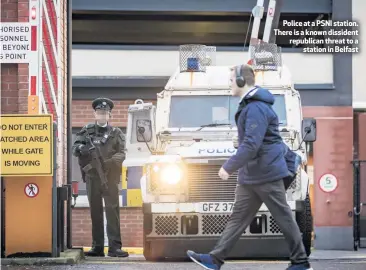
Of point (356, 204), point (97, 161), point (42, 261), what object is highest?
point (97, 161)

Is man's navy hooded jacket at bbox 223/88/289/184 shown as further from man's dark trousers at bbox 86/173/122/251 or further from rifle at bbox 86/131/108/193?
man's dark trousers at bbox 86/173/122/251

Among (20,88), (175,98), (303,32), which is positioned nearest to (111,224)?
(175,98)

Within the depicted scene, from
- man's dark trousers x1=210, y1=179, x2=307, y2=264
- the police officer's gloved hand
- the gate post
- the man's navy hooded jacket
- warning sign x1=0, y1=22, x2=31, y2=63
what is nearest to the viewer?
the man's navy hooded jacket

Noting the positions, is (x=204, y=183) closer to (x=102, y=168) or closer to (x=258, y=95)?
(x=102, y=168)

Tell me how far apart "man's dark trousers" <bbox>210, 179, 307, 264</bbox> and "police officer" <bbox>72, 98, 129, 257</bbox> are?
3.81 m

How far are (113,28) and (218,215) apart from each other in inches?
467

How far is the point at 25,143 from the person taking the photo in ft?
30.1

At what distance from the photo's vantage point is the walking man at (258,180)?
7547 mm

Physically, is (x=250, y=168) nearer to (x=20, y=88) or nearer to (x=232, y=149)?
(x=232, y=149)

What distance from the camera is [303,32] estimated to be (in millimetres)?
20172

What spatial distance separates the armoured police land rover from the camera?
9.94 meters

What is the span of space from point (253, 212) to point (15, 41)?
3.52 metres

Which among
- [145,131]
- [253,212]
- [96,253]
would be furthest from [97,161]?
[253,212]

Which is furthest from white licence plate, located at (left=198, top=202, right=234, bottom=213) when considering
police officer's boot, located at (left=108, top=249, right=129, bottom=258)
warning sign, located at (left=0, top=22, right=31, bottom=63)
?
warning sign, located at (left=0, top=22, right=31, bottom=63)
